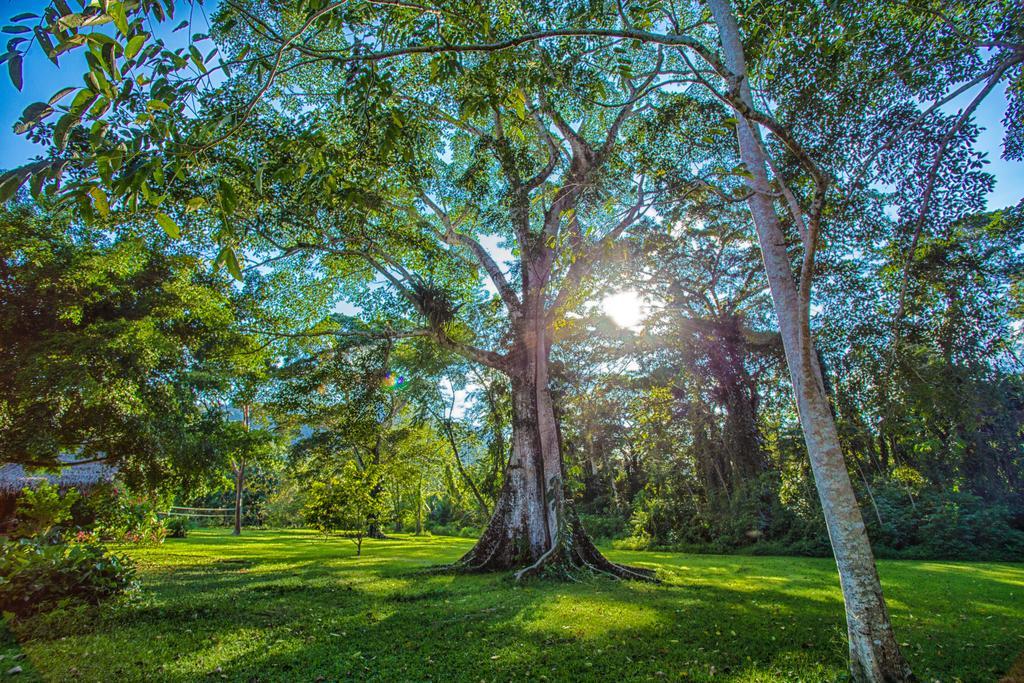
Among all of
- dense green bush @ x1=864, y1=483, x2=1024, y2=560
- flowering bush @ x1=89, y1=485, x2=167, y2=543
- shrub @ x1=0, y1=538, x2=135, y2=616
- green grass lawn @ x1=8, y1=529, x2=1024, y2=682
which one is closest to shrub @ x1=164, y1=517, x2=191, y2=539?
flowering bush @ x1=89, y1=485, x2=167, y2=543

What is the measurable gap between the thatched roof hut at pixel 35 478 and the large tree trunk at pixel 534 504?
11.1 metres

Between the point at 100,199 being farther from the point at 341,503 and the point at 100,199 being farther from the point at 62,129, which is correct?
the point at 341,503

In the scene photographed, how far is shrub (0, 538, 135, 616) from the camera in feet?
15.2

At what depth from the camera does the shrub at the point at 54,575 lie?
464 cm

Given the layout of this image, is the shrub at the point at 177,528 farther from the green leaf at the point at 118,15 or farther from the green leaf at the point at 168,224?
the green leaf at the point at 118,15

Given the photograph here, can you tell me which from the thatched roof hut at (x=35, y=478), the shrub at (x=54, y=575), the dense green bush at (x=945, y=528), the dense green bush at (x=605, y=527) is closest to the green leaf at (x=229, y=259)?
the shrub at (x=54, y=575)

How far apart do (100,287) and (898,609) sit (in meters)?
15.9

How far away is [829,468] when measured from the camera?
346 cm

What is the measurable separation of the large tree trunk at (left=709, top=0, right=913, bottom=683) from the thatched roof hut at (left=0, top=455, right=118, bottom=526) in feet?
53.0

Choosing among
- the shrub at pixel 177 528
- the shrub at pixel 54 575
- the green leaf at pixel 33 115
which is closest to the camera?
the green leaf at pixel 33 115

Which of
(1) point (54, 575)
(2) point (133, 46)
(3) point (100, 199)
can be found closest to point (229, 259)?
(3) point (100, 199)

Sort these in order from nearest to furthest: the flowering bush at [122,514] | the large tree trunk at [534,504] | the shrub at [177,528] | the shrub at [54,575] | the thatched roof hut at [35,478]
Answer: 1. the shrub at [54,575]
2. the large tree trunk at [534,504]
3. the flowering bush at [122,514]
4. the thatched roof hut at [35,478]
5. the shrub at [177,528]

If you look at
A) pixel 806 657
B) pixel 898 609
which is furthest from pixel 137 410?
pixel 898 609

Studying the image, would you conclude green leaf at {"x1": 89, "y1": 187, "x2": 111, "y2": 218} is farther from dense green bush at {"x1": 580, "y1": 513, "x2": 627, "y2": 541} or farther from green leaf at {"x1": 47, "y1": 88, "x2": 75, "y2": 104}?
dense green bush at {"x1": 580, "y1": 513, "x2": 627, "y2": 541}
